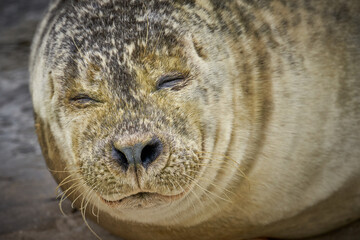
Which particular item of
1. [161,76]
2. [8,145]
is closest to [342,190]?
[161,76]

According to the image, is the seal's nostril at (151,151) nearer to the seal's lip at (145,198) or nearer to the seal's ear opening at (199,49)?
the seal's lip at (145,198)

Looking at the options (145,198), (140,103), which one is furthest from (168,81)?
(145,198)

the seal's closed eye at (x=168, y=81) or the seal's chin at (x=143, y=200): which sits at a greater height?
the seal's closed eye at (x=168, y=81)

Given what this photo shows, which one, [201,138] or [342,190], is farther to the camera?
[342,190]

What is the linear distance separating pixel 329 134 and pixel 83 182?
1.18m

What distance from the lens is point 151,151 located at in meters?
2.21

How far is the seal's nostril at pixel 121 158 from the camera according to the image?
220cm

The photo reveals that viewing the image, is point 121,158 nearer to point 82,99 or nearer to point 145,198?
point 145,198

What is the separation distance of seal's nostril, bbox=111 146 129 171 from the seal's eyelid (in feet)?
1.12

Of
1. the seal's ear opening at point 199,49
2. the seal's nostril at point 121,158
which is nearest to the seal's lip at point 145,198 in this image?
the seal's nostril at point 121,158

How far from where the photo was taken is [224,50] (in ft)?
8.48

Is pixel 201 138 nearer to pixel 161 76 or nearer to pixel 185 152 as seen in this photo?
pixel 185 152

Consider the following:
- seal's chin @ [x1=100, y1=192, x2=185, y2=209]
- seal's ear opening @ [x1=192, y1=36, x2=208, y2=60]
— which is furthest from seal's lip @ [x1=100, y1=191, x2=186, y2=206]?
seal's ear opening @ [x1=192, y1=36, x2=208, y2=60]

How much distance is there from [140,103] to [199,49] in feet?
1.32
